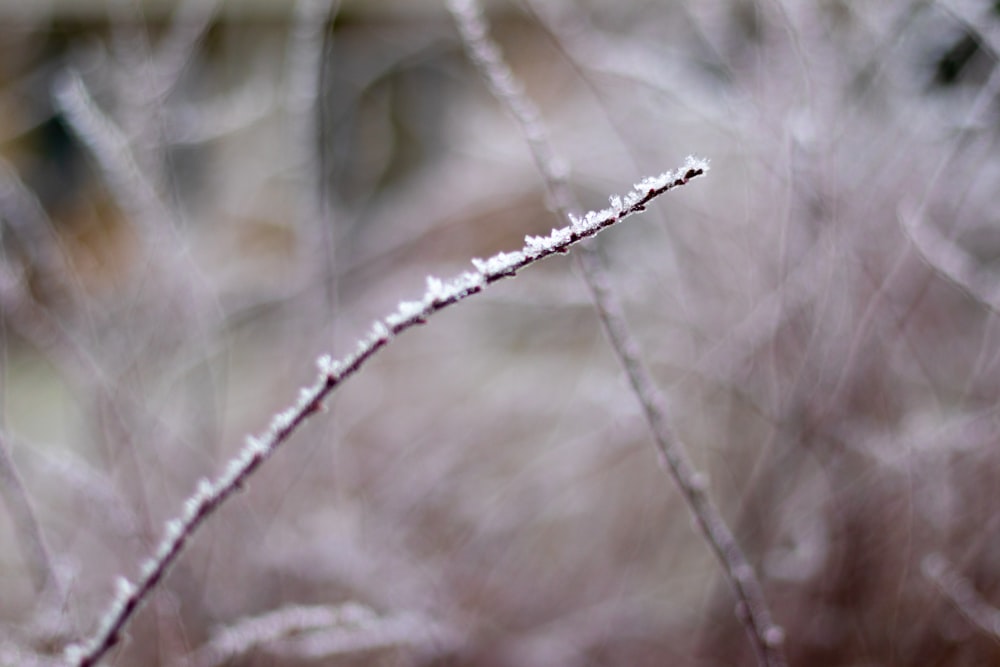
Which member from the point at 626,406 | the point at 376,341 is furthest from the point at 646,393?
the point at 626,406

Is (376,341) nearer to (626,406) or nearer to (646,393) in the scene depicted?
(646,393)

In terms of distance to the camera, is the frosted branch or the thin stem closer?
the frosted branch

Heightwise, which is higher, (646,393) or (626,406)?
(626,406)

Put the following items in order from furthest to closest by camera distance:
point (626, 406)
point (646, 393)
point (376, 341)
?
1. point (626, 406)
2. point (646, 393)
3. point (376, 341)

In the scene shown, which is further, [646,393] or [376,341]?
[646,393]

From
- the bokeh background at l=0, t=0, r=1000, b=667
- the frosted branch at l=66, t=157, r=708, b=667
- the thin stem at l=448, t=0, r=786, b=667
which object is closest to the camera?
the frosted branch at l=66, t=157, r=708, b=667

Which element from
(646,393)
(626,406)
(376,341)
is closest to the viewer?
(376,341)

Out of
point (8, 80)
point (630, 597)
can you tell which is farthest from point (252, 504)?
point (8, 80)
